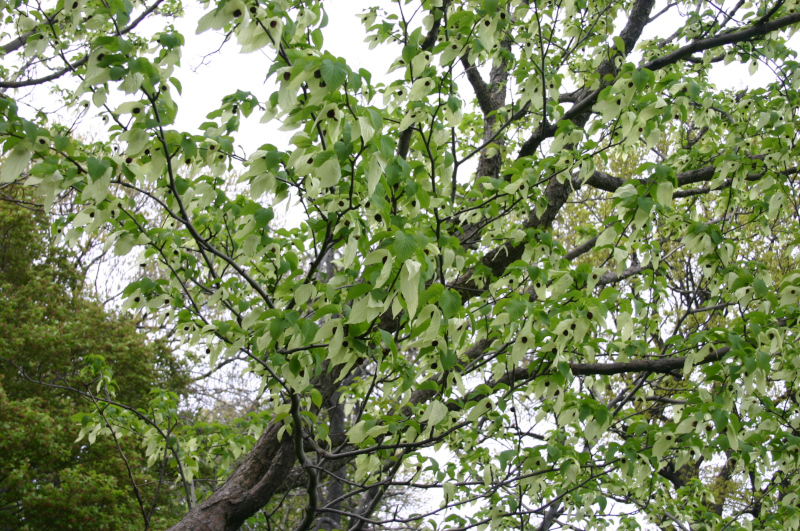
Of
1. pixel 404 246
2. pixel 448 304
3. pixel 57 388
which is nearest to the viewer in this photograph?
pixel 404 246

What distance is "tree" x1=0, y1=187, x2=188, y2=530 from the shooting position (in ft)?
20.8

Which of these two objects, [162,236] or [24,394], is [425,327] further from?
[24,394]

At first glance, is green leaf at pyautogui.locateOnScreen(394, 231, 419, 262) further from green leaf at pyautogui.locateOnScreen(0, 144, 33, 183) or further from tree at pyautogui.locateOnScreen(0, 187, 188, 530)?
tree at pyautogui.locateOnScreen(0, 187, 188, 530)

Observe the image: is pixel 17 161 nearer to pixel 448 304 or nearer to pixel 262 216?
pixel 262 216

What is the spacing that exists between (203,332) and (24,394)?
267 inches

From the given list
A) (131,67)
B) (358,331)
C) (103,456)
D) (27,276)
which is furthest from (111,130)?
(27,276)

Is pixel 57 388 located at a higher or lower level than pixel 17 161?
higher

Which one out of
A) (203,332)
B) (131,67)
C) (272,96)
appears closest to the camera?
Answer: (131,67)

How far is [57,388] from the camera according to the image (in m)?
7.12

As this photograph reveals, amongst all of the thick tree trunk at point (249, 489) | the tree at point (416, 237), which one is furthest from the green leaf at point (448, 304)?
the thick tree trunk at point (249, 489)

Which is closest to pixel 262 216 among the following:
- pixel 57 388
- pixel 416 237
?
pixel 416 237

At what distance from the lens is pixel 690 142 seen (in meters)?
5.79

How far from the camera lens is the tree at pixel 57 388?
249 inches

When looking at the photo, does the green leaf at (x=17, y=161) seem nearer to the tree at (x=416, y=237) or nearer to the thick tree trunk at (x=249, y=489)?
the tree at (x=416, y=237)
